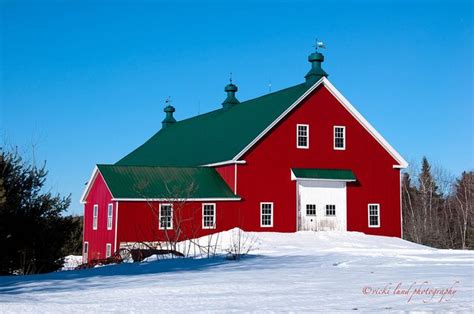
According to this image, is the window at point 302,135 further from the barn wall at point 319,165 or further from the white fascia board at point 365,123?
the white fascia board at point 365,123

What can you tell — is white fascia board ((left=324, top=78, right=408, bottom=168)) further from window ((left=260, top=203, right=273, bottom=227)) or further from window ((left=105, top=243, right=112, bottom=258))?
window ((left=105, top=243, right=112, bottom=258))

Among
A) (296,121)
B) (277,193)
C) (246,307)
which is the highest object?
(296,121)

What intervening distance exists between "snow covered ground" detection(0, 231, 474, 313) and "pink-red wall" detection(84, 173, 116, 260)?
13955 millimetres

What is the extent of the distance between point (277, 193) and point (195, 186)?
13.2 ft

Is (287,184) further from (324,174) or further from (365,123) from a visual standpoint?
(365,123)

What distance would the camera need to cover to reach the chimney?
34062 mm

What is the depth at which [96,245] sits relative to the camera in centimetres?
3316

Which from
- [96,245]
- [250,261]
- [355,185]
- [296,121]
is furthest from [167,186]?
[250,261]

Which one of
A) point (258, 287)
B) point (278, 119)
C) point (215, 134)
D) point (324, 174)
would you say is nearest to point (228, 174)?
point (278, 119)

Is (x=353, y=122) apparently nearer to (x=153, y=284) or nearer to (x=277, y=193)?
(x=277, y=193)

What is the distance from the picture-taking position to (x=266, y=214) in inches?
1272

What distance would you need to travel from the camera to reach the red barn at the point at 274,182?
30922 millimetres

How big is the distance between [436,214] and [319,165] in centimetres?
2731

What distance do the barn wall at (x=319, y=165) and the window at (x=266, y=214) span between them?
0.70ft
